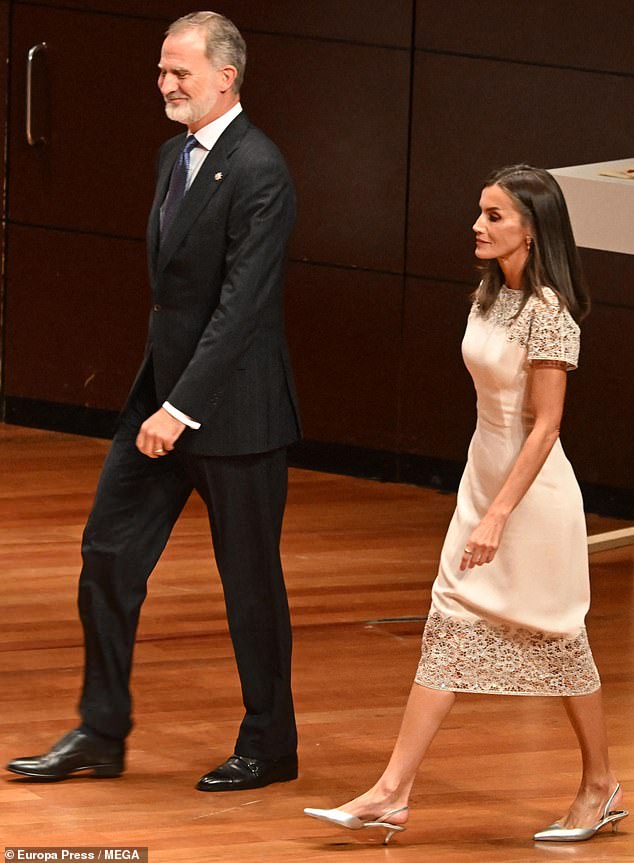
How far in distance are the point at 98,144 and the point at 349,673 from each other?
3.28 metres

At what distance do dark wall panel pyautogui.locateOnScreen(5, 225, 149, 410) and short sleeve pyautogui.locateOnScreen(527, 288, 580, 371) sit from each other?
4.10 meters

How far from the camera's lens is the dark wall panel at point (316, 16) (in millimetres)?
6828

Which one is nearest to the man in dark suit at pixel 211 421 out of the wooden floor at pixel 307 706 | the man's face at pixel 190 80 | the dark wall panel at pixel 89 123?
the man's face at pixel 190 80

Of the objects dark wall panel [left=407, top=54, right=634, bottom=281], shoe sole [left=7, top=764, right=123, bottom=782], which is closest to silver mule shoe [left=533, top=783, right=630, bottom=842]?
shoe sole [left=7, top=764, right=123, bottom=782]

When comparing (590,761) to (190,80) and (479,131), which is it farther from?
(479,131)

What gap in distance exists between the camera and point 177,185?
3797 millimetres

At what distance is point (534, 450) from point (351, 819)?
73 cm

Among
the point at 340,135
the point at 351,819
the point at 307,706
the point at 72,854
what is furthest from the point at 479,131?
the point at 72,854

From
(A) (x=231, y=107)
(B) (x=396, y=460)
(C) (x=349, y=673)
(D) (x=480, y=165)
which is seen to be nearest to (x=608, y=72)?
(D) (x=480, y=165)

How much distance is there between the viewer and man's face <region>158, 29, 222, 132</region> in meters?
3.66

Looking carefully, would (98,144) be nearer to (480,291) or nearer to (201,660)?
(201,660)

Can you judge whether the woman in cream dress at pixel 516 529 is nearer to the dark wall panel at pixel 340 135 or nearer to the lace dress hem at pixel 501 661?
the lace dress hem at pixel 501 661

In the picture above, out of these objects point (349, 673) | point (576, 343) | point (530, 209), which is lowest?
point (349, 673)

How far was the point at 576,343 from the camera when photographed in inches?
138
